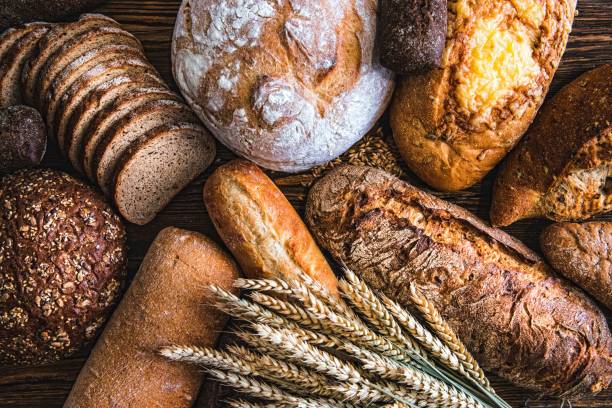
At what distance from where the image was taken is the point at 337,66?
195 cm

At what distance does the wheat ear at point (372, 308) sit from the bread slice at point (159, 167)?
0.85 m

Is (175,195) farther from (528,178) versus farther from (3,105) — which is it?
(528,178)

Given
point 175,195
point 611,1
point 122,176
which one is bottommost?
point 175,195

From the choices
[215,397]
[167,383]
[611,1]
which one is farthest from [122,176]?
[611,1]

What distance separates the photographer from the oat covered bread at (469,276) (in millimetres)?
2080

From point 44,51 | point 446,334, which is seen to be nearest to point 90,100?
point 44,51

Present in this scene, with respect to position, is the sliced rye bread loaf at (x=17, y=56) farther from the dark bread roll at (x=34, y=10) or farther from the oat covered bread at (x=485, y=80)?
the oat covered bread at (x=485, y=80)

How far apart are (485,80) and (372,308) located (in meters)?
0.93

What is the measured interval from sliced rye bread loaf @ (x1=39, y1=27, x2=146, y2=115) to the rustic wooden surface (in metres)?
0.29

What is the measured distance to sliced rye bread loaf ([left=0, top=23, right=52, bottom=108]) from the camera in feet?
6.70

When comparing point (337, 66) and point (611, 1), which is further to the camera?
point (611, 1)

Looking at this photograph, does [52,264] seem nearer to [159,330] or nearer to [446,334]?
[159,330]

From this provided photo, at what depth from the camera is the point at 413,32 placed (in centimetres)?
184

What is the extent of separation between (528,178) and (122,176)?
1.63 metres
